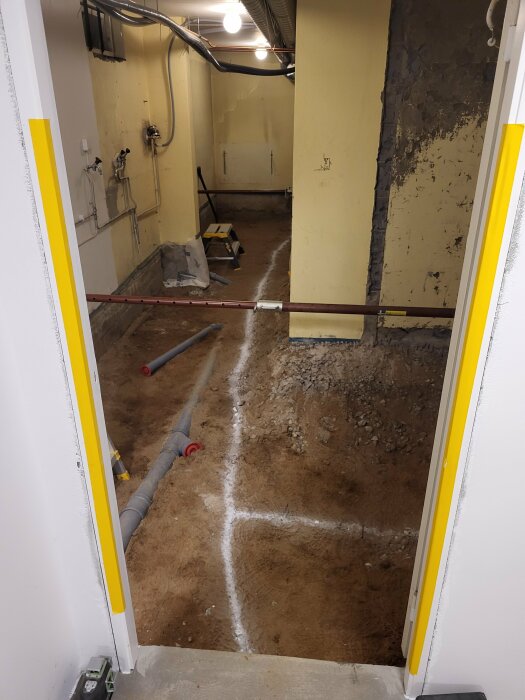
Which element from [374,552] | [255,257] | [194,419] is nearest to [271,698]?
[374,552]

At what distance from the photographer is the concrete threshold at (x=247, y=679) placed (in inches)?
58.1

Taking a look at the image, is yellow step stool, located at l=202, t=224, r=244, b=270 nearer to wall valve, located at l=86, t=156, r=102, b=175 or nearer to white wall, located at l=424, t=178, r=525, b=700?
wall valve, located at l=86, t=156, r=102, b=175

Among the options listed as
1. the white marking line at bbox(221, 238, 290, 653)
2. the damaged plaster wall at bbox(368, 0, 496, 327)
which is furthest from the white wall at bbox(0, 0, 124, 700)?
the damaged plaster wall at bbox(368, 0, 496, 327)

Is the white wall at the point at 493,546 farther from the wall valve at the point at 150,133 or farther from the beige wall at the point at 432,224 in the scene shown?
the wall valve at the point at 150,133

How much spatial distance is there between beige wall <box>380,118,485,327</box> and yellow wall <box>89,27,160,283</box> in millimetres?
2551

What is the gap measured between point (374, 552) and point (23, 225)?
2.20 meters

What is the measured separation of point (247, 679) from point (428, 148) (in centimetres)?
315

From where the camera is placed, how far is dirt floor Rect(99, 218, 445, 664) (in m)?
2.16

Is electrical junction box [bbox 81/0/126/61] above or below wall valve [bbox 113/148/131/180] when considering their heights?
above

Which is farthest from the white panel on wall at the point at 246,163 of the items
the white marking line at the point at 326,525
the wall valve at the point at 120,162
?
the white marking line at the point at 326,525

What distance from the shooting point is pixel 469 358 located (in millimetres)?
1088

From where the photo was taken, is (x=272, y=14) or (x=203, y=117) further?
(x=203, y=117)

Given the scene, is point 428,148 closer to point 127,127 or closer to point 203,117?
point 127,127

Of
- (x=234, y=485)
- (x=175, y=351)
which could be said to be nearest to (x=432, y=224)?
(x=234, y=485)
